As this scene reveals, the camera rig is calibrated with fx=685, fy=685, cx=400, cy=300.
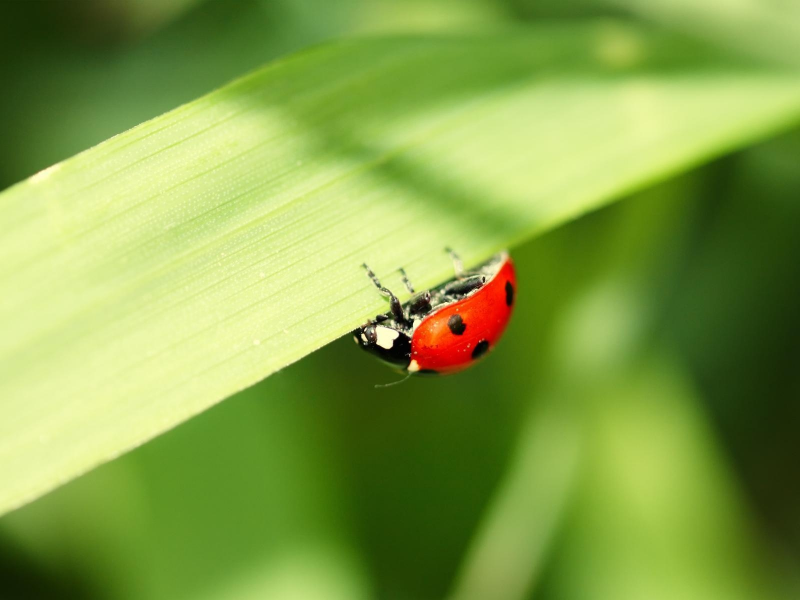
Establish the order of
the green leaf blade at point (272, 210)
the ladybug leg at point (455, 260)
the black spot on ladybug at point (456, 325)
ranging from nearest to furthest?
the green leaf blade at point (272, 210)
the ladybug leg at point (455, 260)
the black spot on ladybug at point (456, 325)

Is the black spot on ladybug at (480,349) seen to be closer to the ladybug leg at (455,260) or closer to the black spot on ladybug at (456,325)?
the black spot on ladybug at (456,325)

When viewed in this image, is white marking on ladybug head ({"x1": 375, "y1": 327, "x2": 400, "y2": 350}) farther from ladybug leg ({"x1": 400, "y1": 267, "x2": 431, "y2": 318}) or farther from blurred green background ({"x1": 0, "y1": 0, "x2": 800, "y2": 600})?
blurred green background ({"x1": 0, "y1": 0, "x2": 800, "y2": 600})

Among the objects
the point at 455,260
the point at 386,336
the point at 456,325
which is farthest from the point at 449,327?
the point at 455,260

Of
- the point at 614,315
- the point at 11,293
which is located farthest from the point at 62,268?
the point at 614,315

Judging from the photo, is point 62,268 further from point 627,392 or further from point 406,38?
point 627,392

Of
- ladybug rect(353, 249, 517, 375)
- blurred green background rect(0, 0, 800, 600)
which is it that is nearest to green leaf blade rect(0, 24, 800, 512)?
ladybug rect(353, 249, 517, 375)

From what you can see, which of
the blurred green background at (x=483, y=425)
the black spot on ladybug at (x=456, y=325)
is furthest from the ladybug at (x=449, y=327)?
the blurred green background at (x=483, y=425)

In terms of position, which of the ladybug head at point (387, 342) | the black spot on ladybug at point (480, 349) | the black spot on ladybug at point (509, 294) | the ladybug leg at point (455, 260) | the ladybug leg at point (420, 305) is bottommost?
Answer: the ladybug leg at point (455, 260)
